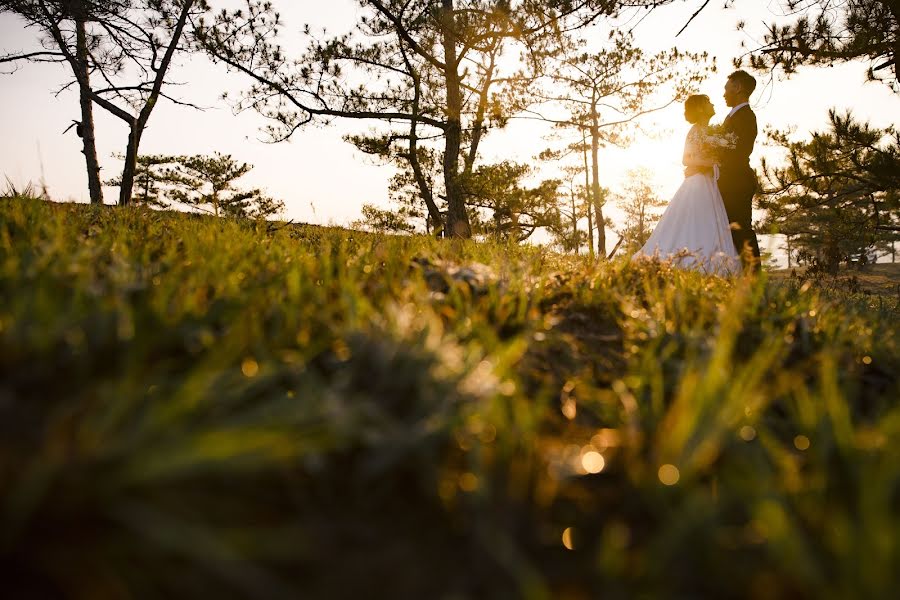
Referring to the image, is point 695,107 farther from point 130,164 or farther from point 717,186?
point 130,164

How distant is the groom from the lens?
600cm

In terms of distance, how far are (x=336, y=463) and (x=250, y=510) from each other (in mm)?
143

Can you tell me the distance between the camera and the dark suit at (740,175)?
600 centimetres

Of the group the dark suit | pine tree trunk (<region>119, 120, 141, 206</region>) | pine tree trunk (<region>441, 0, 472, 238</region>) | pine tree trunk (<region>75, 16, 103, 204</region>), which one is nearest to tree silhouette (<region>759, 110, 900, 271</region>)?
the dark suit

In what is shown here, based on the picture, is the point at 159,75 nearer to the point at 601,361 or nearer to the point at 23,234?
the point at 23,234

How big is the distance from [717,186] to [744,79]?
1.29 m

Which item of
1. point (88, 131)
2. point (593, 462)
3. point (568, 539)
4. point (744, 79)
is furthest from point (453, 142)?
point (568, 539)

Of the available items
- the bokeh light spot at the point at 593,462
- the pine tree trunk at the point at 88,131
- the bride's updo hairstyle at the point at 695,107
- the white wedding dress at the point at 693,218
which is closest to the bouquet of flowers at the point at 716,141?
the white wedding dress at the point at 693,218

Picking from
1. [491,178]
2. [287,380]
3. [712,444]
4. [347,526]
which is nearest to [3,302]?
[287,380]

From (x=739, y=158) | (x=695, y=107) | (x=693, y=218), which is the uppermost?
(x=695, y=107)

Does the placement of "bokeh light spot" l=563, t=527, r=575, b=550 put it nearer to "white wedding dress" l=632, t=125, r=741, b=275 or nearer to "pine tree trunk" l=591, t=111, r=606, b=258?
"white wedding dress" l=632, t=125, r=741, b=275

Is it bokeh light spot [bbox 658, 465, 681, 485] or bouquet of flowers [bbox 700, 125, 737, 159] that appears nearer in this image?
bokeh light spot [bbox 658, 465, 681, 485]

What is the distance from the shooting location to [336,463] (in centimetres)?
75

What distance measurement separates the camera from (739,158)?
6.10m
